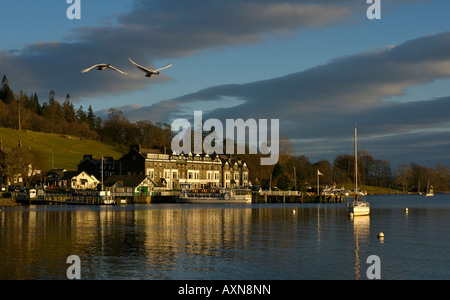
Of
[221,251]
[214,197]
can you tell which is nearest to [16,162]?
[214,197]

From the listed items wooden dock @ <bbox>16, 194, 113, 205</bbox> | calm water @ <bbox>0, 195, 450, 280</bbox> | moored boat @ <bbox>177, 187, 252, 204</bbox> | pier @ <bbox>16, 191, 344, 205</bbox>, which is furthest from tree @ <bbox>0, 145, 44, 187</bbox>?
calm water @ <bbox>0, 195, 450, 280</bbox>

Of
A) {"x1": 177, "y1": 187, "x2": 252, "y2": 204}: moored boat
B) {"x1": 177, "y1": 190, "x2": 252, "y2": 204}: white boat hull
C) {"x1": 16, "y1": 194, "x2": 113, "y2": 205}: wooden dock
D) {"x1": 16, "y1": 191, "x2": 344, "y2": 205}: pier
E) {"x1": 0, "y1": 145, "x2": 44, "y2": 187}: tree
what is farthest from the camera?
{"x1": 0, "y1": 145, "x2": 44, "y2": 187}: tree

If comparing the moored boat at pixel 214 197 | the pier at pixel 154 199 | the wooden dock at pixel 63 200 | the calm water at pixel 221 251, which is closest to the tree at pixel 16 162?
the pier at pixel 154 199

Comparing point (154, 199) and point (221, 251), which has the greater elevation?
point (221, 251)

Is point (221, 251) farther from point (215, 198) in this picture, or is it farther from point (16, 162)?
point (16, 162)

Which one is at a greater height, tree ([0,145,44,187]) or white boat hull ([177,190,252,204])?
tree ([0,145,44,187])

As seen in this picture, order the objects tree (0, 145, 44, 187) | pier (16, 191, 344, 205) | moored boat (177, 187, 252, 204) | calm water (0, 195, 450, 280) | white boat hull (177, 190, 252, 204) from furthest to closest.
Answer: tree (0, 145, 44, 187) < moored boat (177, 187, 252, 204) < white boat hull (177, 190, 252, 204) < pier (16, 191, 344, 205) < calm water (0, 195, 450, 280)

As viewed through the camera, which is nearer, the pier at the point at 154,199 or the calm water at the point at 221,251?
the calm water at the point at 221,251

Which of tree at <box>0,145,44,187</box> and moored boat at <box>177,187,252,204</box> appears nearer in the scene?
moored boat at <box>177,187,252,204</box>

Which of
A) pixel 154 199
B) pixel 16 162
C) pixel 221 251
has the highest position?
pixel 16 162

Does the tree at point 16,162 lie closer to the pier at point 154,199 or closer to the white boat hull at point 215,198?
the pier at point 154,199

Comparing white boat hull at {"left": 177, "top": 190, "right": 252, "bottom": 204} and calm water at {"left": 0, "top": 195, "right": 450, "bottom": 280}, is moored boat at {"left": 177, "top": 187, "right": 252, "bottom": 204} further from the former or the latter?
calm water at {"left": 0, "top": 195, "right": 450, "bottom": 280}

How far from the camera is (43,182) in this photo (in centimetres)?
16300
